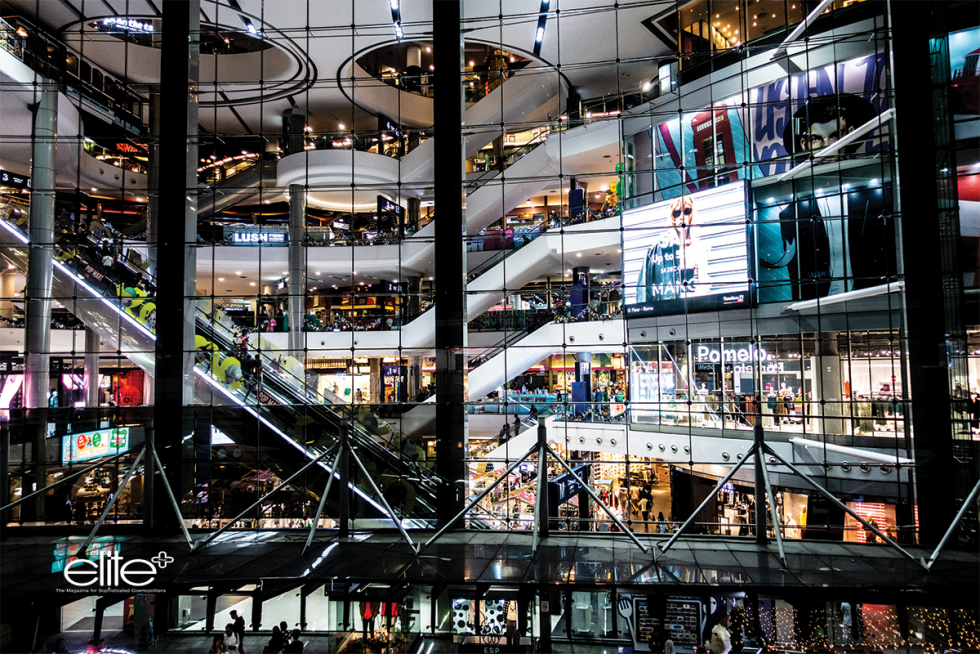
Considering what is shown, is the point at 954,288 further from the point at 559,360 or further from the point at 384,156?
the point at 559,360

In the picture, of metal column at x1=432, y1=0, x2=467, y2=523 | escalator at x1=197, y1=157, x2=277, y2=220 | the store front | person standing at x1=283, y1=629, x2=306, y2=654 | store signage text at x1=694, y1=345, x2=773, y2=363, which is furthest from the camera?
escalator at x1=197, y1=157, x2=277, y2=220

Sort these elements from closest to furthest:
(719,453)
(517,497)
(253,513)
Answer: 1. (253,513)
2. (719,453)
3. (517,497)

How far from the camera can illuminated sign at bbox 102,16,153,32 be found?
13916 mm

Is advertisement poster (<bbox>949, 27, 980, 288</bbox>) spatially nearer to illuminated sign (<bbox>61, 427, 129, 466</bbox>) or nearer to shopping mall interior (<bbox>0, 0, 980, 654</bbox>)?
shopping mall interior (<bbox>0, 0, 980, 654</bbox>)

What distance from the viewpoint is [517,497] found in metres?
13.5

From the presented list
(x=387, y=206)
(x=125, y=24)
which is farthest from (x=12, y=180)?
(x=387, y=206)

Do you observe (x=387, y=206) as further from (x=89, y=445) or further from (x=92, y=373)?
(x=89, y=445)

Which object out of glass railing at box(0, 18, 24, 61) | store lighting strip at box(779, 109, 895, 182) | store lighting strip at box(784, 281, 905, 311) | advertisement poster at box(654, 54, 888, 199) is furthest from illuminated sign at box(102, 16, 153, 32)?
store lighting strip at box(784, 281, 905, 311)

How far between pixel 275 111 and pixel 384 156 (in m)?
4.70

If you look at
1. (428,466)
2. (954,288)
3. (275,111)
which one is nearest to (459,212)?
(428,466)

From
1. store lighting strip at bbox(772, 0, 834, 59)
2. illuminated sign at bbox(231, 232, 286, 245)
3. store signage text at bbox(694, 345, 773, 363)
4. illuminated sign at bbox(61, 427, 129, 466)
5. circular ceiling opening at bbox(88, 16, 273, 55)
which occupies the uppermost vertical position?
circular ceiling opening at bbox(88, 16, 273, 55)

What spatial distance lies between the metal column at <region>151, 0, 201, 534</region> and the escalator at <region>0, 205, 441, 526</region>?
0.71 metres

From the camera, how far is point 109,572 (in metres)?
6.45

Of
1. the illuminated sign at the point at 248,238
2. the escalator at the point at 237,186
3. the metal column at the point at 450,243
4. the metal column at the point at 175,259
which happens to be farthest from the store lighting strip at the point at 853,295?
the illuminated sign at the point at 248,238
